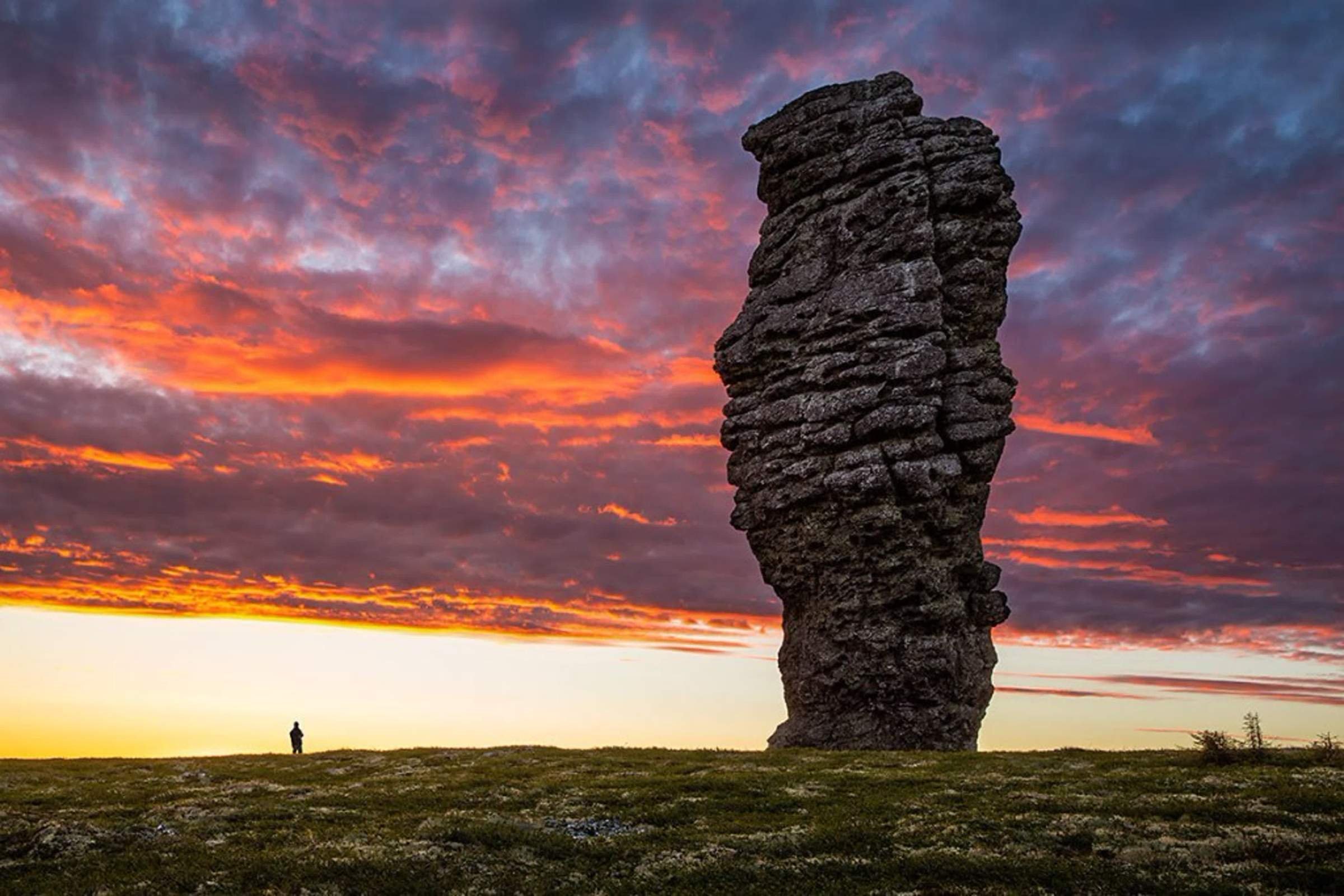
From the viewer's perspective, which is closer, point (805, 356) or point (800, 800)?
point (800, 800)

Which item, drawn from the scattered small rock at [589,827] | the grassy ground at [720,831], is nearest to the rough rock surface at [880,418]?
the grassy ground at [720,831]

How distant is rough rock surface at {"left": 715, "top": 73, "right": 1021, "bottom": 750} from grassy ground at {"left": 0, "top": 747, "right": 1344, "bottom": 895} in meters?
15.5

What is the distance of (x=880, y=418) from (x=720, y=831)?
1337 inches

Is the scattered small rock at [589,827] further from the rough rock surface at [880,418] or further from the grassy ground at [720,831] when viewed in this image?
the rough rock surface at [880,418]

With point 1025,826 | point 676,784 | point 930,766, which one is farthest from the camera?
point 930,766

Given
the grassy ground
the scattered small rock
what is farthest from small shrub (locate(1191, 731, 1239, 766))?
the scattered small rock

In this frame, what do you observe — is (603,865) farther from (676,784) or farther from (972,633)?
(972,633)

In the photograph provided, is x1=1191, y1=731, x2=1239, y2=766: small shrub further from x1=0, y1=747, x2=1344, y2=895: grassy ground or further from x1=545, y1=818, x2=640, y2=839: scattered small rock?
x1=545, y1=818, x2=640, y2=839: scattered small rock

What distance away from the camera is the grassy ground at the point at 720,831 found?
23016 millimetres

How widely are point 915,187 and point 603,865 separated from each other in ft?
160

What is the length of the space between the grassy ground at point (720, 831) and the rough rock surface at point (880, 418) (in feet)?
51.0

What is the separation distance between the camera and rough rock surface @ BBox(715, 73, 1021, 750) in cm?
5584

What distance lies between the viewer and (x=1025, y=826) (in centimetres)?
2672

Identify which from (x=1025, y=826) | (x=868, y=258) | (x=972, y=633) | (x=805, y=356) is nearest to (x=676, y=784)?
(x=1025, y=826)
